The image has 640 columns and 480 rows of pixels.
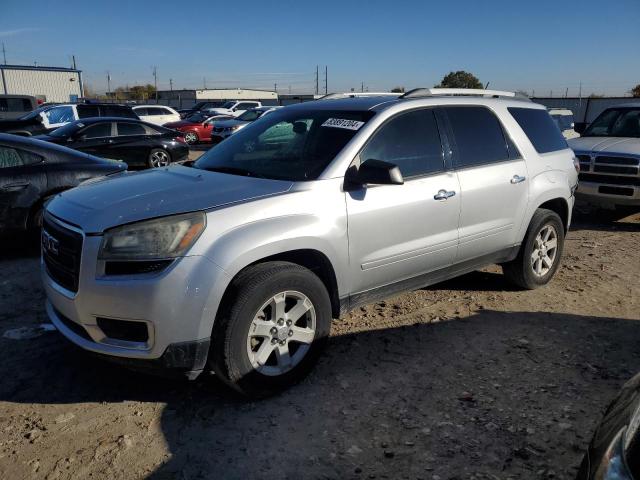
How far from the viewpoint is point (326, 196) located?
3383 millimetres

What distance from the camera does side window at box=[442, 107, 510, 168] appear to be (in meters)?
4.29

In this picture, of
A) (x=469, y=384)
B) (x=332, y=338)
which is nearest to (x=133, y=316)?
(x=332, y=338)

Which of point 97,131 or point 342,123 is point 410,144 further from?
point 97,131

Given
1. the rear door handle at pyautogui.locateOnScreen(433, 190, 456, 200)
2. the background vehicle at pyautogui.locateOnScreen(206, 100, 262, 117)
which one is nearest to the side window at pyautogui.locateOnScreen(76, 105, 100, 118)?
the background vehicle at pyautogui.locateOnScreen(206, 100, 262, 117)

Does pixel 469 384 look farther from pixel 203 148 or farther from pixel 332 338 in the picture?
pixel 203 148

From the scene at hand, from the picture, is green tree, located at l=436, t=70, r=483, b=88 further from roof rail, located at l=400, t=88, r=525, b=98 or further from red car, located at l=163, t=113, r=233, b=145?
roof rail, located at l=400, t=88, r=525, b=98

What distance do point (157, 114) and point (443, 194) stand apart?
22761mm

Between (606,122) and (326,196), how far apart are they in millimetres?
8137

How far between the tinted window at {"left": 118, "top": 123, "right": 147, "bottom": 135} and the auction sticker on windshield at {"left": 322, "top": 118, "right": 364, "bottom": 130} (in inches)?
404

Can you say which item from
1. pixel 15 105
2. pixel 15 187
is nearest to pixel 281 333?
pixel 15 187

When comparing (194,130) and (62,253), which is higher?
(62,253)

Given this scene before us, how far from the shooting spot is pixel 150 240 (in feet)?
9.35

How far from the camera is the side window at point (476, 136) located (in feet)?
14.1

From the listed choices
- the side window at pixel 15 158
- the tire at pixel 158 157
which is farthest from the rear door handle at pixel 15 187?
the tire at pixel 158 157
